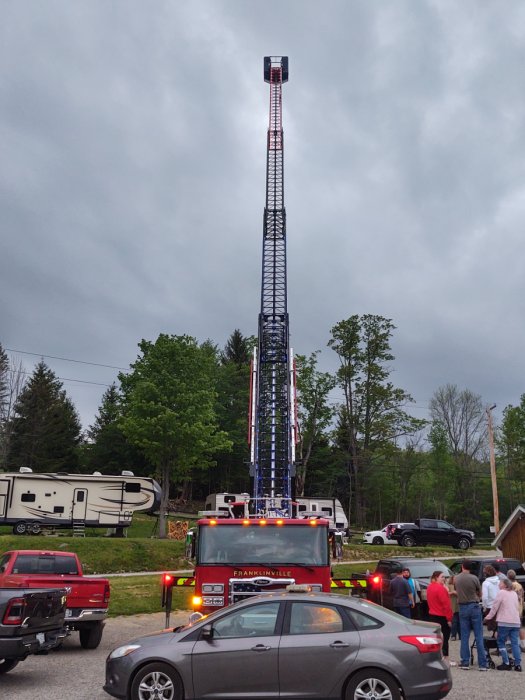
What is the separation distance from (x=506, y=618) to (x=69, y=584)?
760 cm

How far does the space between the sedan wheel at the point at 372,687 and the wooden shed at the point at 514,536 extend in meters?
21.6

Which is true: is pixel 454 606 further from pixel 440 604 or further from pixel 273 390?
pixel 273 390

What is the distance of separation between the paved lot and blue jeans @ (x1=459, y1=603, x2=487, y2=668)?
202 millimetres

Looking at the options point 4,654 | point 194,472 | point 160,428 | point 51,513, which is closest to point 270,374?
point 160,428

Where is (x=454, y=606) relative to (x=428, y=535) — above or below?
below

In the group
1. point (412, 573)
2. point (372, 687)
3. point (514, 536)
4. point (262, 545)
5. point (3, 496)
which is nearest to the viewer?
point (372, 687)

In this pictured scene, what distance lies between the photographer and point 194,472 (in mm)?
67438

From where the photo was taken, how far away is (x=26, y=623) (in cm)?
877

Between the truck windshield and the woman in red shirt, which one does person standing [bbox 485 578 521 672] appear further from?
the truck windshield

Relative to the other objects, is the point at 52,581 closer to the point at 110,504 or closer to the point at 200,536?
the point at 200,536

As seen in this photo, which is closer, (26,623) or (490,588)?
(26,623)

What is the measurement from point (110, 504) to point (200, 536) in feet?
70.3

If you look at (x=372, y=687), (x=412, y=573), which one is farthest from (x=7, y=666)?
(x=412, y=573)

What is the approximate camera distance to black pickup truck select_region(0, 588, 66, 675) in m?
8.52
